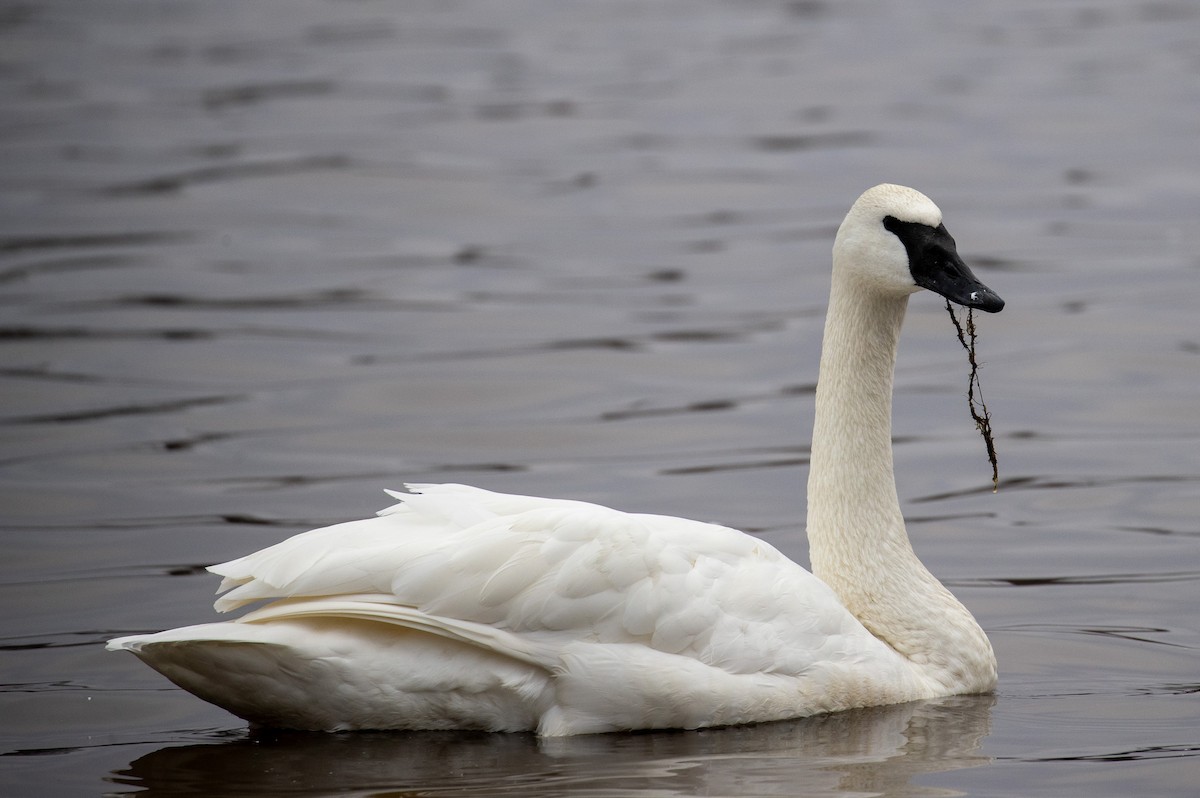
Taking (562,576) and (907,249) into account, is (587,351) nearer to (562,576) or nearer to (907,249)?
(907,249)

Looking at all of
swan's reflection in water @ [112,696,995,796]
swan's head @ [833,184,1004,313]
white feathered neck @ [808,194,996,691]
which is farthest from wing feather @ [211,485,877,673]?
swan's head @ [833,184,1004,313]

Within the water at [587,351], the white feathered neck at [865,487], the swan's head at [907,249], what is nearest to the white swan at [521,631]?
the water at [587,351]

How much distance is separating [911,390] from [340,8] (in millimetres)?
25402

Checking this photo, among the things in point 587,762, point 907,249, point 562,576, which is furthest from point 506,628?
point 907,249

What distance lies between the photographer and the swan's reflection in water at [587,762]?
5.80 meters

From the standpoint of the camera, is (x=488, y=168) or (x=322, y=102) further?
(x=322, y=102)

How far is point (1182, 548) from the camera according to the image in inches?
347

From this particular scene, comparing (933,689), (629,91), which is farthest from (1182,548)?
(629,91)

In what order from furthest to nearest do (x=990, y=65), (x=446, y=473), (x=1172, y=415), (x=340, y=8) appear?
(x=340, y=8) < (x=990, y=65) < (x=1172, y=415) < (x=446, y=473)

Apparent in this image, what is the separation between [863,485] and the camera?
7.19 metres

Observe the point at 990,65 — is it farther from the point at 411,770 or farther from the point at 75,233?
the point at 411,770

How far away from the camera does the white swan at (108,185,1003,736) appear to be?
5988mm

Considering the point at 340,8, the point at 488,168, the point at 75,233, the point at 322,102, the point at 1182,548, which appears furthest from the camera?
the point at 340,8

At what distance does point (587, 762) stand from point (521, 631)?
472 mm
